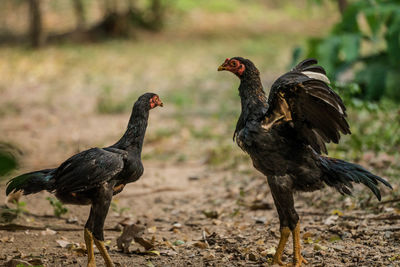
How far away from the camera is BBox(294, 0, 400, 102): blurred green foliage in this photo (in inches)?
284

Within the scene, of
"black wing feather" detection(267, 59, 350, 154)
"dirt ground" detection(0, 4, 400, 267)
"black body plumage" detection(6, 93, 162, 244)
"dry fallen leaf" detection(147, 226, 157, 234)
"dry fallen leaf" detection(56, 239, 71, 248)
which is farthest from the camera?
"dry fallen leaf" detection(147, 226, 157, 234)

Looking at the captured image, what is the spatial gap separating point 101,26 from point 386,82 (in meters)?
12.6

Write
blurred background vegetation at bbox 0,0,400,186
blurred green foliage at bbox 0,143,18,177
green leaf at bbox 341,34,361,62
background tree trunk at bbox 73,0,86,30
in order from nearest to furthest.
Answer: blurred green foliage at bbox 0,143,18,177, blurred background vegetation at bbox 0,0,400,186, green leaf at bbox 341,34,361,62, background tree trunk at bbox 73,0,86,30

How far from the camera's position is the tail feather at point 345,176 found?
3512 millimetres

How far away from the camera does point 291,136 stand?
11.6ft

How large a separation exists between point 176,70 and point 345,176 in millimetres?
10291

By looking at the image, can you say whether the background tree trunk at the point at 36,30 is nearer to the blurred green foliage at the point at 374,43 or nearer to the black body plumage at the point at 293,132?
the blurred green foliage at the point at 374,43

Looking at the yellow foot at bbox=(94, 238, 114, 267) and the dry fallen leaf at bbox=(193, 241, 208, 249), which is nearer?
the yellow foot at bbox=(94, 238, 114, 267)

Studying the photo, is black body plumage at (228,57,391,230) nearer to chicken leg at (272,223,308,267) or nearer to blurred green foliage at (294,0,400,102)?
chicken leg at (272,223,308,267)

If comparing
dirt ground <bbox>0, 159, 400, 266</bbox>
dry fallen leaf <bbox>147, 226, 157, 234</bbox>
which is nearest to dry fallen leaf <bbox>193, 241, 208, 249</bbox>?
dirt ground <bbox>0, 159, 400, 266</bbox>

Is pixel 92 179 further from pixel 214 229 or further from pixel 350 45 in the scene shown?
pixel 350 45

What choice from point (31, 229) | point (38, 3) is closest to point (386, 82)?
point (31, 229)

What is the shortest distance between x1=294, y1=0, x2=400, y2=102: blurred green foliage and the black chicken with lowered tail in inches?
155

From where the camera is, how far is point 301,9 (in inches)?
1032
